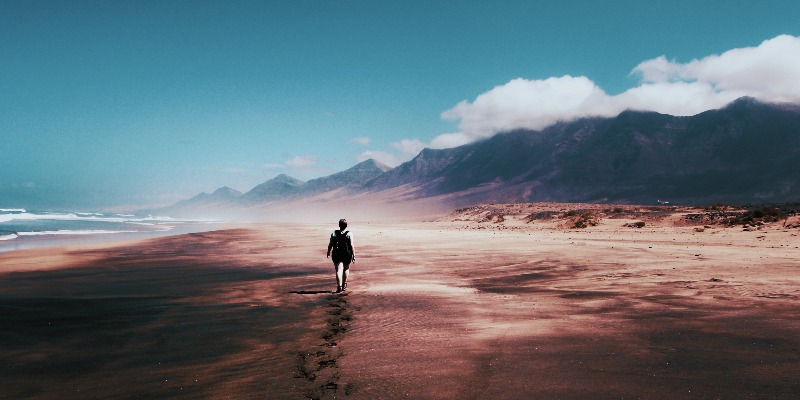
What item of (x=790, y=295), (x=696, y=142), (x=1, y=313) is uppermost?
(x=696, y=142)

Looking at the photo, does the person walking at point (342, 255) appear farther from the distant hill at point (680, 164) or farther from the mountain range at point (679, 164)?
the distant hill at point (680, 164)

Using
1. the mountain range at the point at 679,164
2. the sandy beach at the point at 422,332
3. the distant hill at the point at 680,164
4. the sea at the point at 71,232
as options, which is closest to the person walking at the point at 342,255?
the sandy beach at the point at 422,332

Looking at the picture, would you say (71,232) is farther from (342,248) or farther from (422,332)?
(422,332)

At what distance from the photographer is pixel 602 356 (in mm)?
5727

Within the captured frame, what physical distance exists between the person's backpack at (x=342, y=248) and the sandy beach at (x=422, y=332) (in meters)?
0.95

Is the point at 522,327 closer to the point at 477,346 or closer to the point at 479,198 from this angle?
the point at 477,346

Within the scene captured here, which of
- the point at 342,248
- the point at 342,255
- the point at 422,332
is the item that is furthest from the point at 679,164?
the point at 422,332

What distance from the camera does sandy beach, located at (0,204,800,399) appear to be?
5.01 m

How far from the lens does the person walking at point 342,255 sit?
11.9m

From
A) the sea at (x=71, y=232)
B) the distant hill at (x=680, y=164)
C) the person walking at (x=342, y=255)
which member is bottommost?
the person walking at (x=342, y=255)

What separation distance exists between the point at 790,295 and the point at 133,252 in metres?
27.0

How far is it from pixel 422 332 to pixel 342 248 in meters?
5.27

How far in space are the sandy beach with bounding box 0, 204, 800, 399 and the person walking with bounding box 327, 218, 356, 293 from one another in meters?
0.44

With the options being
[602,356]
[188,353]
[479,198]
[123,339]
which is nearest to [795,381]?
[602,356]
